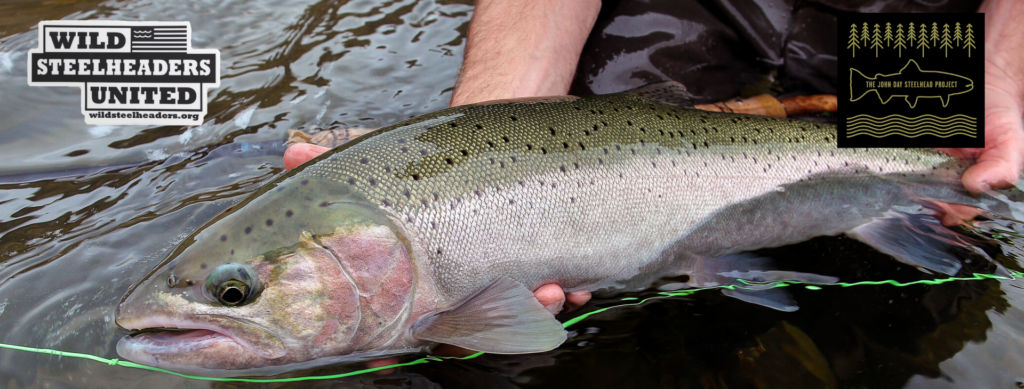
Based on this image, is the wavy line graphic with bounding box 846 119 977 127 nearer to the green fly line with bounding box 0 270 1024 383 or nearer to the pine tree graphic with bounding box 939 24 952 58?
the pine tree graphic with bounding box 939 24 952 58

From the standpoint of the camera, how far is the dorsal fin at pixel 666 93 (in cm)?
229

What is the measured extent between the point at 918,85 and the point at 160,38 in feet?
13.0

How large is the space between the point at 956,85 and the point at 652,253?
1.77 m

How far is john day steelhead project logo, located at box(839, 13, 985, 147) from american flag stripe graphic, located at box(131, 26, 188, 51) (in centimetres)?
351

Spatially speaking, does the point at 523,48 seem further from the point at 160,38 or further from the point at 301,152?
the point at 160,38

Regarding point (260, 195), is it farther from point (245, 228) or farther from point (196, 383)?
point (196, 383)

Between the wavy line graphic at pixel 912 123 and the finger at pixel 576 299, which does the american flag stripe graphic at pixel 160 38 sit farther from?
the wavy line graphic at pixel 912 123

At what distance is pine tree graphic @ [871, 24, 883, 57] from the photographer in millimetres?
2740

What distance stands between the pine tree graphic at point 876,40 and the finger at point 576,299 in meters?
1.86

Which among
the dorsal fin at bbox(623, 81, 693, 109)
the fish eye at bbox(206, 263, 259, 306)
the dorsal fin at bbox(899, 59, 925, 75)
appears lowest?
the fish eye at bbox(206, 263, 259, 306)

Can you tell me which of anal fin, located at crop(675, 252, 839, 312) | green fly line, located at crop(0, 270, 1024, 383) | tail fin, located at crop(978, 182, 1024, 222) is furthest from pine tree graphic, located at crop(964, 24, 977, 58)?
anal fin, located at crop(675, 252, 839, 312)

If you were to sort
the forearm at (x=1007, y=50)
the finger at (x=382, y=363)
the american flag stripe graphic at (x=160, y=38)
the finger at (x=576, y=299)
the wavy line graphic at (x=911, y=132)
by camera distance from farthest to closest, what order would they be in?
the american flag stripe graphic at (x=160, y=38), the forearm at (x=1007, y=50), the wavy line graphic at (x=911, y=132), the finger at (x=576, y=299), the finger at (x=382, y=363)

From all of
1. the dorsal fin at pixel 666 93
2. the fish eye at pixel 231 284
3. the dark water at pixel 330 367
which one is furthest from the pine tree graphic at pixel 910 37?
the fish eye at pixel 231 284

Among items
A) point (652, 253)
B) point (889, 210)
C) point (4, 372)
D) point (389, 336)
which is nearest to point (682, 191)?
point (652, 253)
